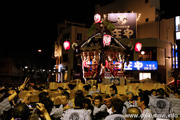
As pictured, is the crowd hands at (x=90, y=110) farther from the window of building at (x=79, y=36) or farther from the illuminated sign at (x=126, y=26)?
the window of building at (x=79, y=36)

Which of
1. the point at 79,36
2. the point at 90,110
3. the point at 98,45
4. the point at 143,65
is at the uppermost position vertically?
the point at 79,36

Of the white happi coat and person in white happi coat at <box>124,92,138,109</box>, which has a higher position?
the white happi coat

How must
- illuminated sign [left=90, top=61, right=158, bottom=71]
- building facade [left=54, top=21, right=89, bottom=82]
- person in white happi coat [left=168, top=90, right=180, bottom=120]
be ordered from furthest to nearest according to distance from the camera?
building facade [left=54, top=21, right=89, bottom=82] → illuminated sign [left=90, top=61, right=158, bottom=71] → person in white happi coat [left=168, top=90, right=180, bottom=120]

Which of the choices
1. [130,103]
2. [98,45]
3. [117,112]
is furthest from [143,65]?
[117,112]

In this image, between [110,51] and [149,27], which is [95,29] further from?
[149,27]

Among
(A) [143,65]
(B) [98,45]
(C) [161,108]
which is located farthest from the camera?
(A) [143,65]

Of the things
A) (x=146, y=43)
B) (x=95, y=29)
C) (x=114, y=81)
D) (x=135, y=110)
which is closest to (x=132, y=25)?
(x=146, y=43)

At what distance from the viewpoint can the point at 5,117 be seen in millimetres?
3982

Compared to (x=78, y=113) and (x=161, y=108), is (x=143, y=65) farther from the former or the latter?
(x=78, y=113)

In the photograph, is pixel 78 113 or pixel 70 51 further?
pixel 70 51

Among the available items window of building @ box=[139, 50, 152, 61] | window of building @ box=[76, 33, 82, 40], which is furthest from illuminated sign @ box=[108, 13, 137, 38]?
window of building @ box=[76, 33, 82, 40]

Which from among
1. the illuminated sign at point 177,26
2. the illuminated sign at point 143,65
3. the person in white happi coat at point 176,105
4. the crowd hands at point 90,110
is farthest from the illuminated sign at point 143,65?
the person in white happi coat at point 176,105

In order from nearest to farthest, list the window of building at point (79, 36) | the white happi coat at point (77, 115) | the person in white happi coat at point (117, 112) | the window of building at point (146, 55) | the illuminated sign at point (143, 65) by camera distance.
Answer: the person in white happi coat at point (117, 112) < the white happi coat at point (77, 115) < the illuminated sign at point (143, 65) < the window of building at point (146, 55) < the window of building at point (79, 36)

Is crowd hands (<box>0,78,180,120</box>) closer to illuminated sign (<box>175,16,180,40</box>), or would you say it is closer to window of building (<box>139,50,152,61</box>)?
window of building (<box>139,50,152,61</box>)
